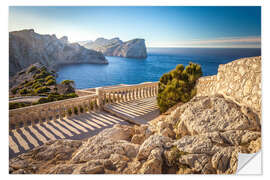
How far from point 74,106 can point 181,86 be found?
320 cm

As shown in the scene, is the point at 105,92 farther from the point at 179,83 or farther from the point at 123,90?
the point at 179,83

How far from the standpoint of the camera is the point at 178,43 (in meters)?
4.32

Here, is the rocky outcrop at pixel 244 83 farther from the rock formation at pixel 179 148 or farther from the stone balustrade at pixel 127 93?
the stone balustrade at pixel 127 93

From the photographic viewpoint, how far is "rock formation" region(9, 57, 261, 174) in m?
2.41

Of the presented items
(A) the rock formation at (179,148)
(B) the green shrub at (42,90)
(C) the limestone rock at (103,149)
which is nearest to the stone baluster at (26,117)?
(A) the rock formation at (179,148)

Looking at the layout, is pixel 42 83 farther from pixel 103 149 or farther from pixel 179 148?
pixel 179 148

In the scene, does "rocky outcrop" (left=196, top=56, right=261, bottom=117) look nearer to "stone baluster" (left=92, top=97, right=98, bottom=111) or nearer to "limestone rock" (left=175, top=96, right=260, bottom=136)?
"limestone rock" (left=175, top=96, right=260, bottom=136)

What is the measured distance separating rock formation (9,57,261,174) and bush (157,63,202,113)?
117 centimetres

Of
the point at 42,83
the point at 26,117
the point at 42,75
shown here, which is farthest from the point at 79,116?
the point at 42,75

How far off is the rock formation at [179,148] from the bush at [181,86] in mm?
1166

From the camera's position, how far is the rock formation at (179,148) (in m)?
2.41

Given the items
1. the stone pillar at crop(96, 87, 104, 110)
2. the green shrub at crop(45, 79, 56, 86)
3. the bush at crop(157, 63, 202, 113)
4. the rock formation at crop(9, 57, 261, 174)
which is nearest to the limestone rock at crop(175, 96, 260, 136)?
the rock formation at crop(9, 57, 261, 174)

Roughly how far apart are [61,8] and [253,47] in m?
4.26
